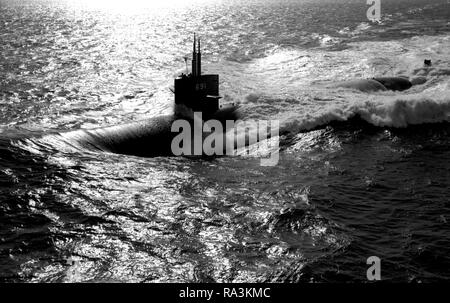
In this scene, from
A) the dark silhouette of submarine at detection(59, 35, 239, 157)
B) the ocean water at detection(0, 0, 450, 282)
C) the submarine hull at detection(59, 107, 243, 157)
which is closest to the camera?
the ocean water at detection(0, 0, 450, 282)

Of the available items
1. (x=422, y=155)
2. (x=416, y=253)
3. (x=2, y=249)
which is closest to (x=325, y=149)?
(x=422, y=155)

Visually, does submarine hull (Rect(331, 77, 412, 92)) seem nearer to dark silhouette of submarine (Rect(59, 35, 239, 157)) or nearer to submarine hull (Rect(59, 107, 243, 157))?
dark silhouette of submarine (Rect(59, 35, 239, 157))

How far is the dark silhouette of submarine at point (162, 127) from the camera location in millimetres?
26422

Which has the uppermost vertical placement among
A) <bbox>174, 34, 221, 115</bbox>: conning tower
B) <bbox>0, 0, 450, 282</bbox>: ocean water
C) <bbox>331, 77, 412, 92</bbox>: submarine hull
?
<bbox>174, 34, 221, 115</bbox>: conning tower

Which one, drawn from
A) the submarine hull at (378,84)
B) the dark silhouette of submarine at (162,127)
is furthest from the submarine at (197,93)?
the submarine hull at (378,84)

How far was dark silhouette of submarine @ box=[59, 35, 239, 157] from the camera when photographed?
26422 millimetres

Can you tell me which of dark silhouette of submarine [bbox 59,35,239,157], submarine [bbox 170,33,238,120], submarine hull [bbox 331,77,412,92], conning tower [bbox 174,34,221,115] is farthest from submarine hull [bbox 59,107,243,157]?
submarine hull [bbox 331,77,412,92]

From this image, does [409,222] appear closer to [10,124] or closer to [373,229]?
[373,229]

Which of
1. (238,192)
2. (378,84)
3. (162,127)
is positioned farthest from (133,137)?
(378,84)

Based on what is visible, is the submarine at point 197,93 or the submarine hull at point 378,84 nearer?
the submarine at point 197,93

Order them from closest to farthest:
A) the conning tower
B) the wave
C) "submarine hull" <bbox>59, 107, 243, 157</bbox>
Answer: "submarine hull" <bbox>59, 107, 243, 157</bbox>
the conning tower
the wave

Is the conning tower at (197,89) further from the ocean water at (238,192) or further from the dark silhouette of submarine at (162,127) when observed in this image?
the ocean water at (238,192)

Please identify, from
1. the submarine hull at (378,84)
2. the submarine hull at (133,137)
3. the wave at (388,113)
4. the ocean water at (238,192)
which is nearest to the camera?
the ocean water at (238,192)
